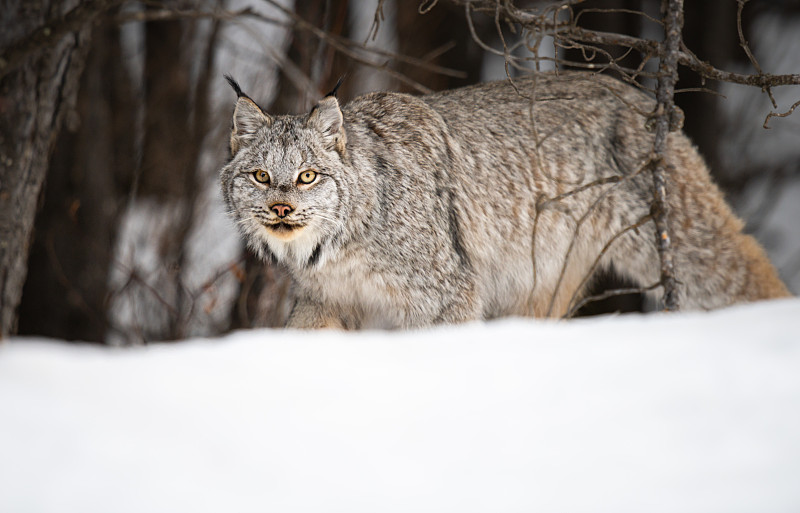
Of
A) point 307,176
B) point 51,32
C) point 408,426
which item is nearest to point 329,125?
point 307,176

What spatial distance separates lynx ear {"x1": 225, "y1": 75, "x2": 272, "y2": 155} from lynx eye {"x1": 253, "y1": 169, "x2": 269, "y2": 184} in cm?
25

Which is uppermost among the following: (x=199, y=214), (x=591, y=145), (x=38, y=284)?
(x=591, y=145)

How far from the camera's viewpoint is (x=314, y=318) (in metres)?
4.25

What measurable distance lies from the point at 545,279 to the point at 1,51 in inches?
116

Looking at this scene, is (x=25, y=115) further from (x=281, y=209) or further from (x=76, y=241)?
(x=76, y=241)

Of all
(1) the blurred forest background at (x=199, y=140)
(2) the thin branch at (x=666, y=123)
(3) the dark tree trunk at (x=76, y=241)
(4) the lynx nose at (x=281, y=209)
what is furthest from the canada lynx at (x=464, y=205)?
(3) the dark tree trunk at (x=76, y=241)

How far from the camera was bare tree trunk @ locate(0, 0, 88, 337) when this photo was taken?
4137mm

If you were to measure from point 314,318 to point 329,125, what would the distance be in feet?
3.12

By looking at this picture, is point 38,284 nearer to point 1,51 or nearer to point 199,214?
A: point 199,214

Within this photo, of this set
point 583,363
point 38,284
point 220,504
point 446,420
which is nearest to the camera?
point 220,504

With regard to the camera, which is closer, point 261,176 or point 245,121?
point 261,176

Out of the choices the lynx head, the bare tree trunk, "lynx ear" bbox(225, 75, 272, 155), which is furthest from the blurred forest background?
the lynx head

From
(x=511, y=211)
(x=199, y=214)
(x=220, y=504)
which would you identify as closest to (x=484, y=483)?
(x=220, y=504)

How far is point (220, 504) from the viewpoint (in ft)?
5.43
